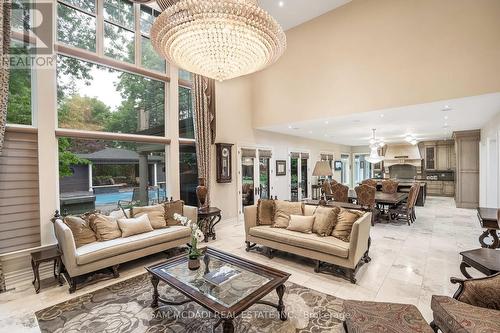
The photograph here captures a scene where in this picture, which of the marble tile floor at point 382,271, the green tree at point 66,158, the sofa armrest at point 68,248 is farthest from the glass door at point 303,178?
the sofa armrest at point 68,248

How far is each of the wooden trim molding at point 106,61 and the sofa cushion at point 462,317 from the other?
541cm

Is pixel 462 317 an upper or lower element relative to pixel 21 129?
lower

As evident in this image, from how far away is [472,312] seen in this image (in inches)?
62.6

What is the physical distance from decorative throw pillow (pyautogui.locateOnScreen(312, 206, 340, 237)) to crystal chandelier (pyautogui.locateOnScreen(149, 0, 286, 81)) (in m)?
2.45

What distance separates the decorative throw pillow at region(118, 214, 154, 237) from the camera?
3643 mm

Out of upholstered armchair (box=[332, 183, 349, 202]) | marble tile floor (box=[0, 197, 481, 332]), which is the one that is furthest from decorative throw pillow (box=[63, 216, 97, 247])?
upholstered armchair (box=[332, 183, 349, 202])

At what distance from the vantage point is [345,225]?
340 centimetres

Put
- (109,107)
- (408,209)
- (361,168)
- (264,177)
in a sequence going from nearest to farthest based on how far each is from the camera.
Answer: (109,107) → (408,209) → (264,177) → (361,168)

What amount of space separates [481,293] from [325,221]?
191cm

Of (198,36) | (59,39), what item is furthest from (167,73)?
(198,36)

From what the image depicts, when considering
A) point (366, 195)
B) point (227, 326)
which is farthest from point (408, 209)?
point (227, 326)

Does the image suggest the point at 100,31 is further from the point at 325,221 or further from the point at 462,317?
the point at 462,317

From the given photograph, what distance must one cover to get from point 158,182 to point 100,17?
10.6 feet

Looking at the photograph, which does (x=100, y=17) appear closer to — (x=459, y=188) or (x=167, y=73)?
(x=167, y=73)
